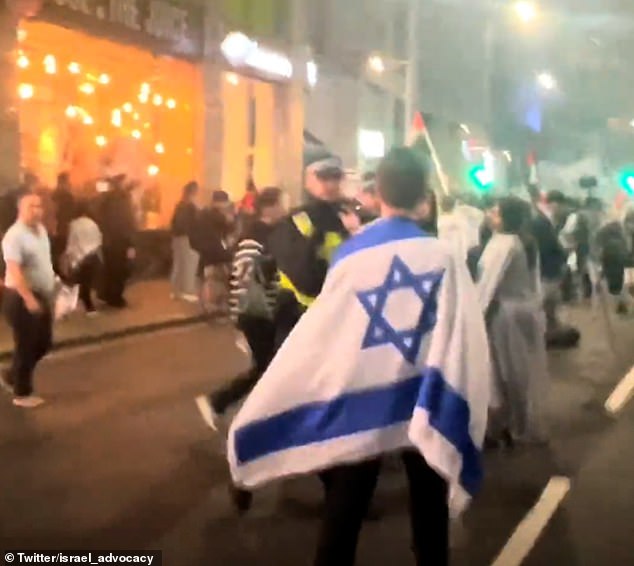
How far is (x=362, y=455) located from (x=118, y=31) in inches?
632

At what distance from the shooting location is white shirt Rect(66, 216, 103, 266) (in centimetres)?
1574

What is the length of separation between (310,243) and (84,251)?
973cm

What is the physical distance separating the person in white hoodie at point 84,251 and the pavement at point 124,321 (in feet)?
1.20

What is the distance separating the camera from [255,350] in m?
8.00

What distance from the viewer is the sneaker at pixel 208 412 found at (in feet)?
28.8

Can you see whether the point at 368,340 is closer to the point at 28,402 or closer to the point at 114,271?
the point at 28,402

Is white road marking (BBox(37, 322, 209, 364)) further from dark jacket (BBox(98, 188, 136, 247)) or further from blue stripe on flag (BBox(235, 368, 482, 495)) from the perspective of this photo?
blue stripe on flag (BBox(235, 368, 482, 495))

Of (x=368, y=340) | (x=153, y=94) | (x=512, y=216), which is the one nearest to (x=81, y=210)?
(x=153, y=94)

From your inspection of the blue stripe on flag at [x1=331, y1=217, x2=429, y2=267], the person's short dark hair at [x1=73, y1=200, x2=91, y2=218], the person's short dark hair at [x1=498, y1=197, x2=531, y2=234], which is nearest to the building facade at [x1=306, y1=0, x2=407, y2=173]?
the person's short dark hair at [x1=73, y1=200, x2=91, y2=218]

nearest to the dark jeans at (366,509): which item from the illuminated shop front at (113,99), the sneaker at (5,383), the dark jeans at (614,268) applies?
the sneaker at (5,383)

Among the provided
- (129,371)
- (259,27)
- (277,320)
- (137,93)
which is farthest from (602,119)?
(277,320)

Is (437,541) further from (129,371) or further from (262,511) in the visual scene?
(129,371)

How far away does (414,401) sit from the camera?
4.47 meters

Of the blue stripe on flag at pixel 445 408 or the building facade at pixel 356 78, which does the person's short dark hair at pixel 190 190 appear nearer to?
the building facade at pixel 356 78
